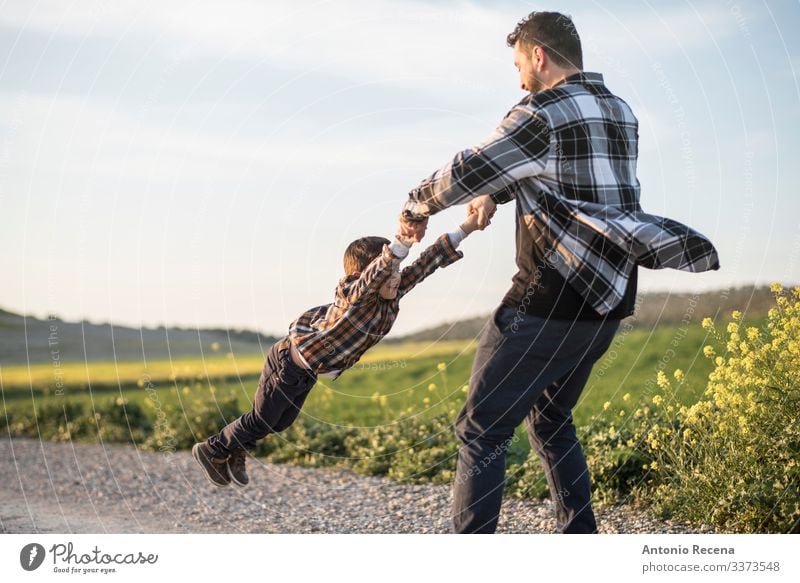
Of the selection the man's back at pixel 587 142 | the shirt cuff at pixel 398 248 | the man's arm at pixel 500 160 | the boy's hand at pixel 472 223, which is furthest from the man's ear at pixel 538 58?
the shirt cuff at pixel 398 248

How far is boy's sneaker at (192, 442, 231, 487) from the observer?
4594mm

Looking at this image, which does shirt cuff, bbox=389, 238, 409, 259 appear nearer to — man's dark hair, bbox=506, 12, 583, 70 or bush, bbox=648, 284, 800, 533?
man's dark hair, bbox=506, 12, 583, 70

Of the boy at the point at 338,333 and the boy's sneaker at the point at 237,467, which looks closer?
the boy at the point at 338,333

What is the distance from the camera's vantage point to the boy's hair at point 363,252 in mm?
4469

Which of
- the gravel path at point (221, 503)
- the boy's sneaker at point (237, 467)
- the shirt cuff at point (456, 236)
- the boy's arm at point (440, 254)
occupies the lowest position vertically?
the gravel path at point (221, 503)

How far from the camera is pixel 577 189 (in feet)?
12.5

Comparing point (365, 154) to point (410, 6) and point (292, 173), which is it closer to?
point (292, 173)

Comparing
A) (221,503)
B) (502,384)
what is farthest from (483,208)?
(221,503)

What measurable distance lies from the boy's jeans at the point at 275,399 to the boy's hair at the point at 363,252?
478 millimetres

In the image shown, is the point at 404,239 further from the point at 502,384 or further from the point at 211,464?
the point at 211,464

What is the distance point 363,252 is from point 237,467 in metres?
1.24

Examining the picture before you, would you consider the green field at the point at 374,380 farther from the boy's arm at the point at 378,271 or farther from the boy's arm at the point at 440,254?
the boy's arm at the point at 378,271

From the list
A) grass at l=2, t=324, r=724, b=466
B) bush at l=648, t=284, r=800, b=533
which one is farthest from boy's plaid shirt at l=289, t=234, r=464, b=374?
grass at l=2, t=324, r=724, b=466
